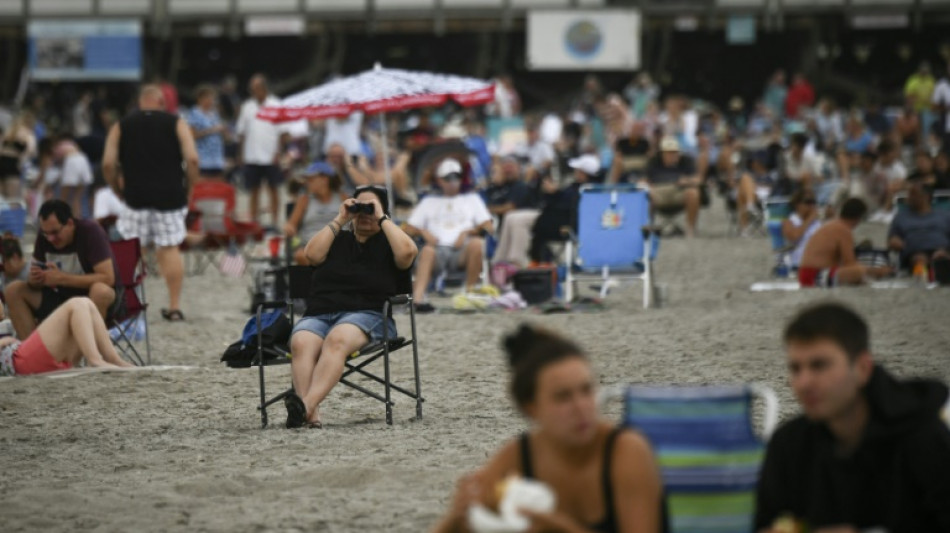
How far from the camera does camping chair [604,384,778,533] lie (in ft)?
13.8

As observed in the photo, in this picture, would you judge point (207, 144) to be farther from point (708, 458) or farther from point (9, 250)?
point (708, 458)

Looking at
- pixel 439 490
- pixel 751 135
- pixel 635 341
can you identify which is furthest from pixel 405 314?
pixel 751 135

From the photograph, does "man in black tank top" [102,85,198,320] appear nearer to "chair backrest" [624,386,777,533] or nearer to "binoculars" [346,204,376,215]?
"binoculars" [346,204,376,215]

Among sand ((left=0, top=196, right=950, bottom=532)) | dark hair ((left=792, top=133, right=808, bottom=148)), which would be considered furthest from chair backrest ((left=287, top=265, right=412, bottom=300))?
dark hair ((left=792, top=133, right=808, bottom=148))

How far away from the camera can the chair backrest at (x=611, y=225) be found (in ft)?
45.8

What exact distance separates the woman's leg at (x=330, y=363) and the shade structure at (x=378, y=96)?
6.72 meters

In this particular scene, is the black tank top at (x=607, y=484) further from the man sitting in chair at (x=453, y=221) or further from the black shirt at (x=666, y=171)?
the black shirt at (x=666, y=171)

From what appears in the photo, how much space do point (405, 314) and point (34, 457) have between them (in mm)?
5948

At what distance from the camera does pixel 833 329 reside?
386cm

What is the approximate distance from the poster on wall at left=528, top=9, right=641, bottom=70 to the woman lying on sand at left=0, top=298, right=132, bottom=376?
23.3 metres

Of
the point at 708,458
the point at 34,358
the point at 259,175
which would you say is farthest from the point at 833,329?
the point at 259,175

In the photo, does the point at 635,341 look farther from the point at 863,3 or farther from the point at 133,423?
the point at 863,3

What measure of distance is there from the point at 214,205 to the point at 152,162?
14.7 ft

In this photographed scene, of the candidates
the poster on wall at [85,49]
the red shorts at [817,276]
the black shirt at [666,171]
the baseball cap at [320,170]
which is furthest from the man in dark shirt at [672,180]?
the poster on wall at [85,49]
